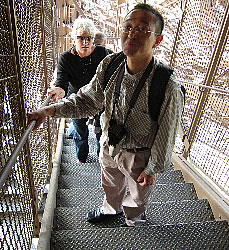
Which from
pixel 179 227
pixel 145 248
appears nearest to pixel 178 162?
pixel 179 227

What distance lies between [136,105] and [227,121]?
1.63 m

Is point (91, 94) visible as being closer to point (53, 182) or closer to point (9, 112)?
point (9, 112)

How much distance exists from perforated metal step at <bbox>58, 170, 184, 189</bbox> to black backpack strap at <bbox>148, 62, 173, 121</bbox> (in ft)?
5.38

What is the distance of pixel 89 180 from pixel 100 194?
36 centimetres

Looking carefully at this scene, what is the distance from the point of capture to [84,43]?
236 centimetres

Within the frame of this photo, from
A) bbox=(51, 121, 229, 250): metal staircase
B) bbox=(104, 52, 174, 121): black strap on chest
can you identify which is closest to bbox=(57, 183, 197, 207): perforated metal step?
bbox=(51, 121, 229, 250): metal staircase

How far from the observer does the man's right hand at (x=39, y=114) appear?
4.61ft

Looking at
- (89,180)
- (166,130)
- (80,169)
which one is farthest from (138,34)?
(80,169)

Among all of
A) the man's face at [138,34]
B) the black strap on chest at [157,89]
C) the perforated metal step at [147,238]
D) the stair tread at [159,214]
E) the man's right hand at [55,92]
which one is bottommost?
the stair tread at [159,214]

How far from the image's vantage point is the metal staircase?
1705 mm

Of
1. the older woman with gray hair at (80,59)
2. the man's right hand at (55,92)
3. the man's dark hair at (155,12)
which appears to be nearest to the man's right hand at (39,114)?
the man's right hand at (55,92)

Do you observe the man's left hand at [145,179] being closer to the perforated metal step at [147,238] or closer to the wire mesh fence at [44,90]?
the perforated metal step at [147,238]

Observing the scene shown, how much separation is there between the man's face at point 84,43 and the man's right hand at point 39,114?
1.10 m

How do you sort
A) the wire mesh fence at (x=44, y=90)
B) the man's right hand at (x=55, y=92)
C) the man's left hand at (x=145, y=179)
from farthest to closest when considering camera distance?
the man's right hand at (x=55, y=92), the man's left hand at (x=145, y=179), the wire mesh fence at (x=44, y=90)
